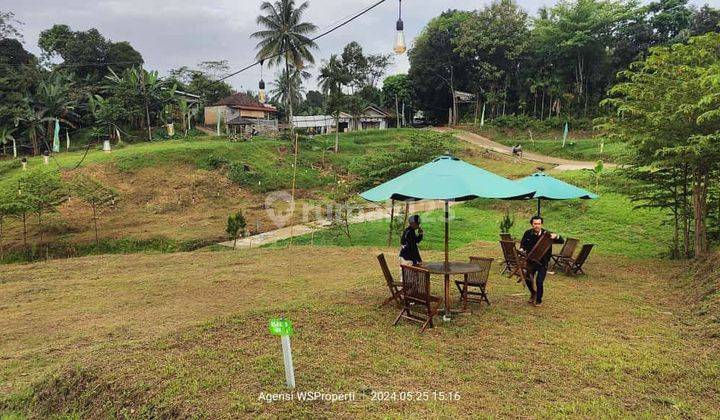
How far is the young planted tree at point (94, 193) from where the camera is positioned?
19984 mm

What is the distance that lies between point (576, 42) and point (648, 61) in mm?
32717

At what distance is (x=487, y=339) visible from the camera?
5.75 m

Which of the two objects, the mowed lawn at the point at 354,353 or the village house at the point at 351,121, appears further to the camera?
the village house at the point at 351,121

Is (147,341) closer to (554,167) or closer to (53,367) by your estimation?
(53,367)

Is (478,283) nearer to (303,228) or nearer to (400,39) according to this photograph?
(400,39)

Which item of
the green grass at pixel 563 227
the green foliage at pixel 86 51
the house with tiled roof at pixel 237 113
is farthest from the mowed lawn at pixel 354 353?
the green foliage at pixel 86 51

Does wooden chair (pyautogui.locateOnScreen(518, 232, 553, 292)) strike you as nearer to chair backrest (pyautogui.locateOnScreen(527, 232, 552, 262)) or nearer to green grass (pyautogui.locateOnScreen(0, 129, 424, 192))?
chair backrest (pyautogui.locateOnScreen(527, 232, 552, 262))

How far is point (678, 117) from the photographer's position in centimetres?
906

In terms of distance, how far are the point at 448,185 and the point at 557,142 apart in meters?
33.2

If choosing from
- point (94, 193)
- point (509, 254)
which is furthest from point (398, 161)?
point (94, 193)

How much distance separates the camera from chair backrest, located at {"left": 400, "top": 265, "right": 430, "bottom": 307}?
19.9 ft

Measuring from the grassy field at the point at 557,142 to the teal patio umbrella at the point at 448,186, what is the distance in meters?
23.6

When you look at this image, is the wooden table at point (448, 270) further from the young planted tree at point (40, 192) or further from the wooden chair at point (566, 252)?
the young planted tree at point (40, 192)

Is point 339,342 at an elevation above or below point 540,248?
A: below
